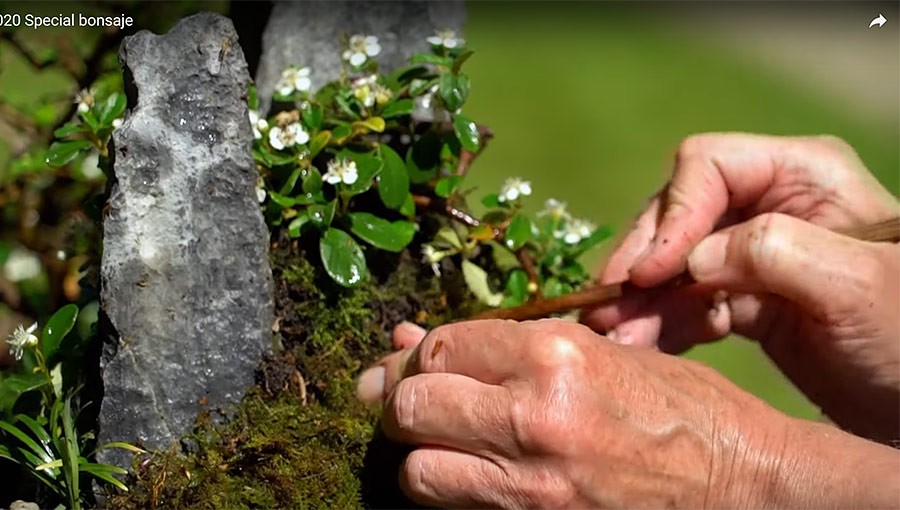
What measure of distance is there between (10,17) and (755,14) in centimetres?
544

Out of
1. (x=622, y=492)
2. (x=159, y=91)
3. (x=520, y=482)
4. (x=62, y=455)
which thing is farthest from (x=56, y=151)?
(x=622, y=492)

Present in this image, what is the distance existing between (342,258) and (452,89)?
327mm

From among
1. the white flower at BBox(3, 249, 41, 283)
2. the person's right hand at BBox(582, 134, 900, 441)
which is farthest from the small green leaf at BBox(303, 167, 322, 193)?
the white flower at BBox(3, 249, 41, 283)

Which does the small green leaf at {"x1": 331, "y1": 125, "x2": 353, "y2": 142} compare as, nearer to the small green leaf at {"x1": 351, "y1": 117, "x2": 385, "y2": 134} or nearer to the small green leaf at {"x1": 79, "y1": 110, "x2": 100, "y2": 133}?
the small green leaf at {"x1": 351, "y1": 117, "x2": 385, "y2": 134}

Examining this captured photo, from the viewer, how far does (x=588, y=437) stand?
123 cm

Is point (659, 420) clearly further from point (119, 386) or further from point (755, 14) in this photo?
point (755, 14)

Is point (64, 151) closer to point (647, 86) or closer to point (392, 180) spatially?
point (392, 180)

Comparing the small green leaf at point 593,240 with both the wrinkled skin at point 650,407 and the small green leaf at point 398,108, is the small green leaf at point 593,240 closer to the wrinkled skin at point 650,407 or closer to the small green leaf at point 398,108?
the wrinkled skin at point 650,407

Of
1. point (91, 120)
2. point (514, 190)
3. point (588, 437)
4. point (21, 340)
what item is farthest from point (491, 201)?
point (21, 340)

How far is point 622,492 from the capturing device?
1.26 meters

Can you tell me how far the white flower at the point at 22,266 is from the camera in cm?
226

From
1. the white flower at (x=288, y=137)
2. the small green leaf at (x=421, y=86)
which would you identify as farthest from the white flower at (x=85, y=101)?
the small green leaf at (x=421, y=86)

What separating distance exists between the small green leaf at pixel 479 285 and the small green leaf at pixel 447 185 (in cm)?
13

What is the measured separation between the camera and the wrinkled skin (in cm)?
125
